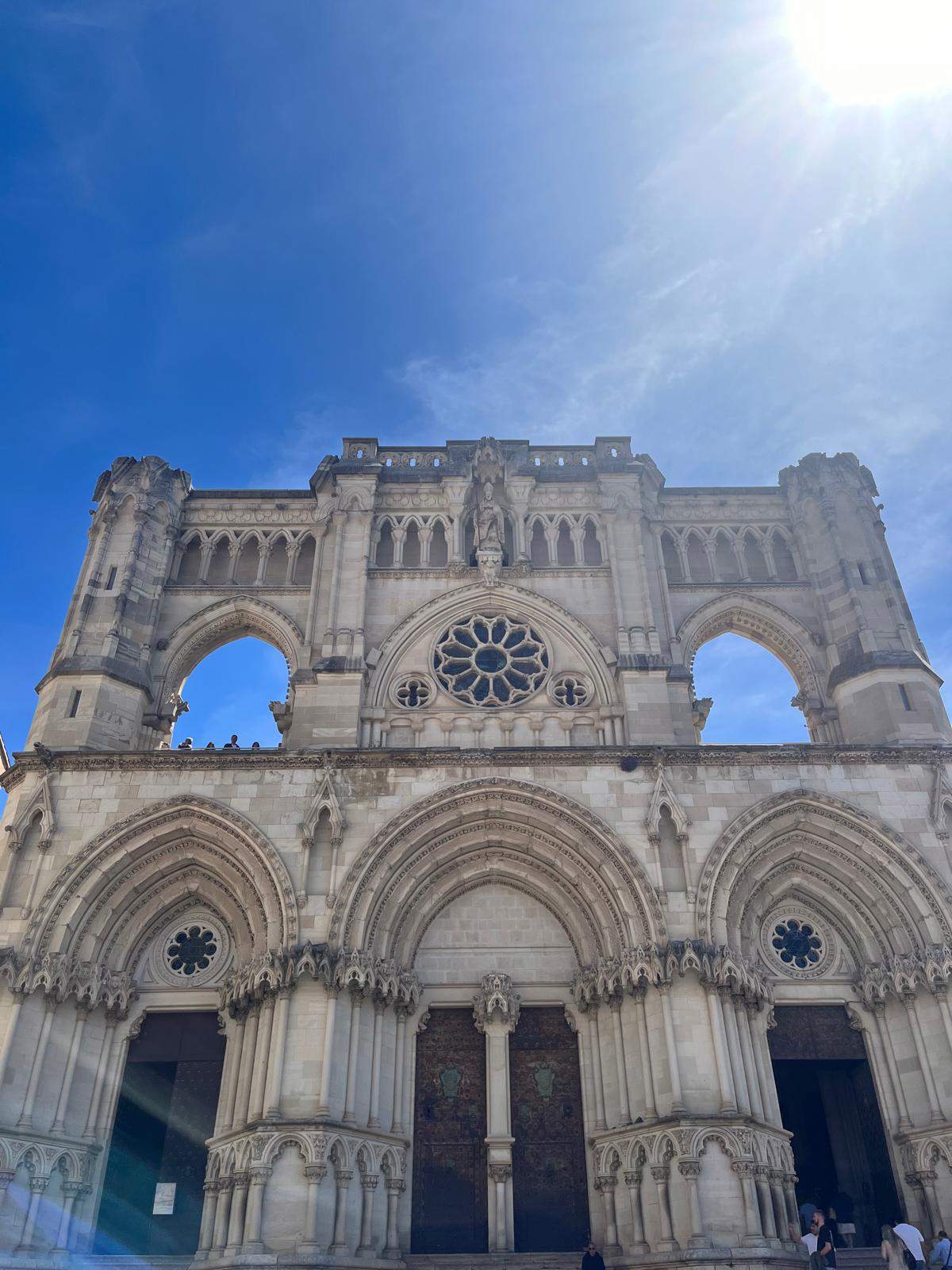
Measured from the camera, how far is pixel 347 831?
17.3 metres

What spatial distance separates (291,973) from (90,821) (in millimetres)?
4965

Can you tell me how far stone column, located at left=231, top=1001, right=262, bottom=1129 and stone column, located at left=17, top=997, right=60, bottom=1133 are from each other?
315cm

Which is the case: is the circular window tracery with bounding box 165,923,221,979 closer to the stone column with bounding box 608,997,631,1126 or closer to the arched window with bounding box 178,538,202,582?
the stone column with bounding box 608,997,631,1126

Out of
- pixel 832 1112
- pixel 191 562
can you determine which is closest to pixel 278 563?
pixel 191 562

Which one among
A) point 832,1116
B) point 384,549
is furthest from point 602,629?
point 832,1116

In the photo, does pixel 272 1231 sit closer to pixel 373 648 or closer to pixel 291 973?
pixel 291 973

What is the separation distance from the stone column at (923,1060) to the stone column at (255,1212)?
10541mm

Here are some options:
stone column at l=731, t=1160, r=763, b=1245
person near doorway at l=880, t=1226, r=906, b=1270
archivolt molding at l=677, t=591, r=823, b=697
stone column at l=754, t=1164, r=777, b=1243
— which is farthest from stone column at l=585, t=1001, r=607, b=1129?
archivolt molding at l=677, t=591, r=823, b=697

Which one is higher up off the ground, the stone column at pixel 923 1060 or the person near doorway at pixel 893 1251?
the stone column at pixel 923 1060

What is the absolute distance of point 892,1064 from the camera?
16281 millimetres

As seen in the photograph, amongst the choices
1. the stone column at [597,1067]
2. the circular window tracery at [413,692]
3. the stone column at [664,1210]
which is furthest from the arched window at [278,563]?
the stone column at [664,1210]

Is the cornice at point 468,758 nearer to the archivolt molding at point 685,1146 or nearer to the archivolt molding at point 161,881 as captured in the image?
the archivolt molding at point 161,881

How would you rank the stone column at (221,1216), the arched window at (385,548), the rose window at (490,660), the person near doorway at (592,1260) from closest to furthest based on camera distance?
1. the person near doorway at (592,1260)
2. the stone column at (221,1216)
3. the rose window at (490,660)
4. the arched window at (385,548)

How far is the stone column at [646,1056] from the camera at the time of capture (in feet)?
49.1
